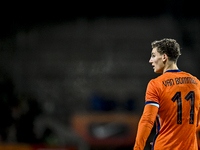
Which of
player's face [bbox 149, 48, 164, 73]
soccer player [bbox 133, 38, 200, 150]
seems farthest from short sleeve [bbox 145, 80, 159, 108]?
player's face [bbox 149, 48, 164, 73]

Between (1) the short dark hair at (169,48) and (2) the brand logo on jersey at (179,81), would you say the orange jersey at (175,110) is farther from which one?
(1) the short dark hair at (169,48)

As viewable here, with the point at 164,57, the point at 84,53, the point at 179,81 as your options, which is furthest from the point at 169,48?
the point at 84,53

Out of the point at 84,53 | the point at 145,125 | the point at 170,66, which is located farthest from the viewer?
the point at 84,53

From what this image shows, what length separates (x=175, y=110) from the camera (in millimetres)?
1260

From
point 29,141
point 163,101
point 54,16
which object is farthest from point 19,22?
point 163,101

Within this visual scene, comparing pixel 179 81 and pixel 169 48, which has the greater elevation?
pixel 169 48

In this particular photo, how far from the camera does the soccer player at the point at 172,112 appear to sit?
1.24m

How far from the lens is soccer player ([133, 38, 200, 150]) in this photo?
1235mm

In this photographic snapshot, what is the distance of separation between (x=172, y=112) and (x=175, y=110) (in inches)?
0.7

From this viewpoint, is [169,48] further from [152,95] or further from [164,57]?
[152,95]

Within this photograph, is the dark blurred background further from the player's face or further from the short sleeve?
the short sleeve

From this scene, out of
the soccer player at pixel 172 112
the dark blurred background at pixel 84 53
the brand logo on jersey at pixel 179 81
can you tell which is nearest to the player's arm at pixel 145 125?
Result: the soccer player at pixel 172 112

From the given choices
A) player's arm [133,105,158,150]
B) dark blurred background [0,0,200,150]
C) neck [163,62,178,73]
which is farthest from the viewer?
dark blurred background [0,0,200,150]

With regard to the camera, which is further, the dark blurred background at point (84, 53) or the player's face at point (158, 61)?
the dark blurred background at point (84, 53)
